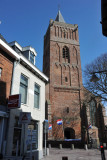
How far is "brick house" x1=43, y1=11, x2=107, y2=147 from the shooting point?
25.6m

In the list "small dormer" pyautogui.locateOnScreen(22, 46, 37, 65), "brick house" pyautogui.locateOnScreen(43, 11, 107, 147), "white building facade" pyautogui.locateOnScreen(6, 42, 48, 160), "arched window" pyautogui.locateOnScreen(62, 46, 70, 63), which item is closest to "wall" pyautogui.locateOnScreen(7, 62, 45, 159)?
"white building facade" pyautogui.locateOnScreen(6, 42, 48, 160)

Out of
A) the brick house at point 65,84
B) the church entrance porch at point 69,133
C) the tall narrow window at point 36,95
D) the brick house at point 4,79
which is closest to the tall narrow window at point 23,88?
the brick house at point 4,79

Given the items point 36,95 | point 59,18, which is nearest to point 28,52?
point 36,95

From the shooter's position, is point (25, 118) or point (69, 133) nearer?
A: point (25, 118)

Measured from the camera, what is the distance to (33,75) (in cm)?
1191

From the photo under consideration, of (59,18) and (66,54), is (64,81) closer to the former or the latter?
(66,54)

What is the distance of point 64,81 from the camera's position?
2948cm

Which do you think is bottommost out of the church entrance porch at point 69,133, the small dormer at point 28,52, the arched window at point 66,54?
the church entrance porch at point 69,133

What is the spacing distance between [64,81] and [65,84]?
2.35 feet

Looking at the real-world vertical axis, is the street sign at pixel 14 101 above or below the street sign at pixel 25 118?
above

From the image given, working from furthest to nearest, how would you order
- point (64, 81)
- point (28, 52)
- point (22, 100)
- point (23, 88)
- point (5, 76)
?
point (64, 81) < point (28, 52) < point (23, 88) < point (22, 100) < point (5, 76)

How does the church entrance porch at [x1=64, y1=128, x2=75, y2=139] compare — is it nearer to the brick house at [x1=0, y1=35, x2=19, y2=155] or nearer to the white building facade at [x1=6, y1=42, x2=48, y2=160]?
the white building facade at [x1=6, y1=42, x2=48, y2=160]

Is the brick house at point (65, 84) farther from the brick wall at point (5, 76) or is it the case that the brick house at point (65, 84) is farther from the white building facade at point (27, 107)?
the brick wall at point (5, 76)

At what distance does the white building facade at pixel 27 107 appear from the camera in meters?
8.39
